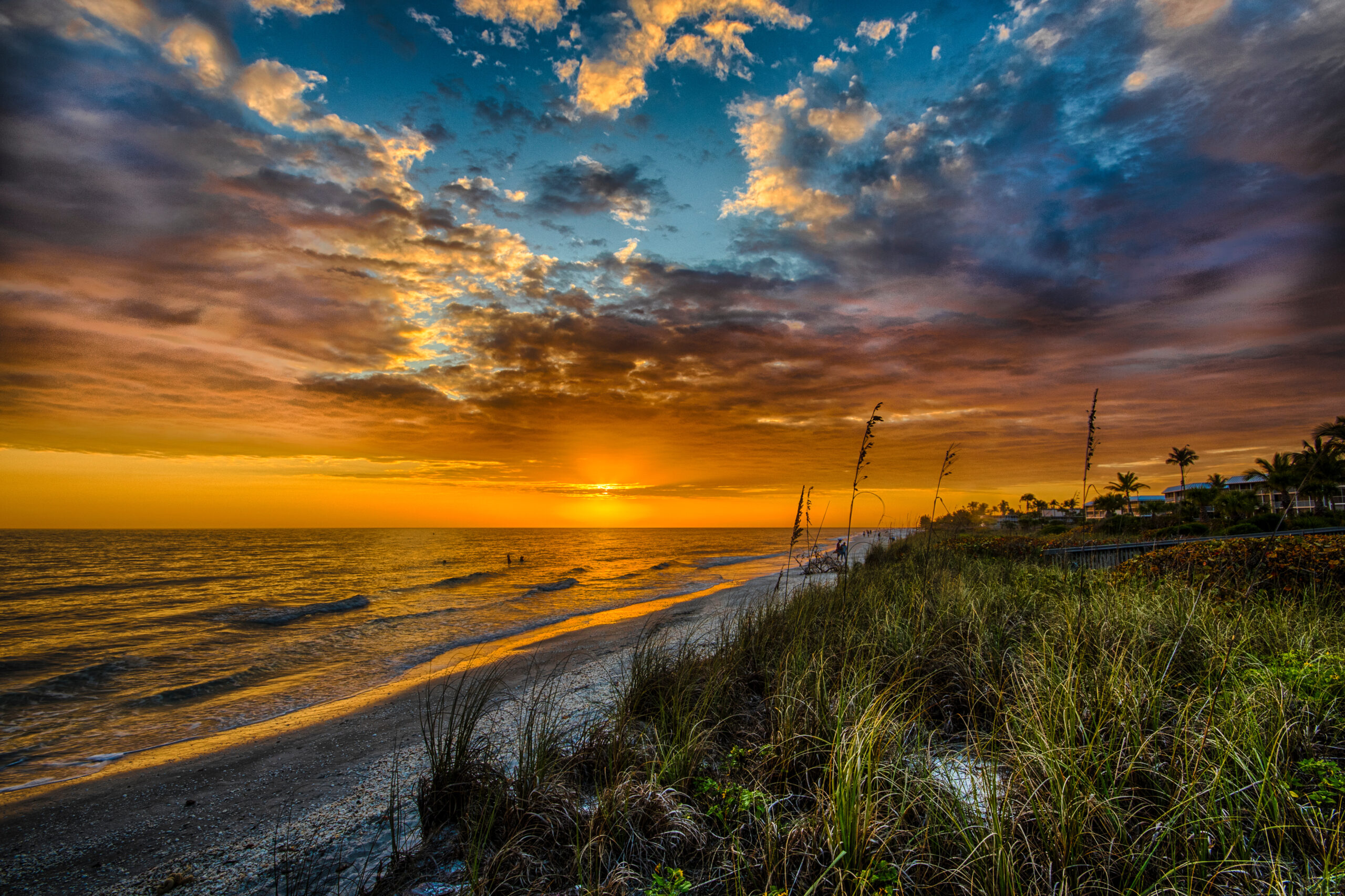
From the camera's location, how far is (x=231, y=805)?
5449 millimetres

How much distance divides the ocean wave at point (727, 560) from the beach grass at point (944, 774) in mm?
32484

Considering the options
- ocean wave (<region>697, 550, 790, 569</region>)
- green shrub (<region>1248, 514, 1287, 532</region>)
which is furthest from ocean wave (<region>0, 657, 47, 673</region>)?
green shrub (<region>1248, 514, 1287, 532</region>)

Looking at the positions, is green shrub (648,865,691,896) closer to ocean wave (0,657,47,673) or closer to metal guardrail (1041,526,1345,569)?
metal guardrail (1041,526,1345,569)

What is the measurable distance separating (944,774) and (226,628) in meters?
20.8

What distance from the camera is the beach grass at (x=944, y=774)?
99.4 inches

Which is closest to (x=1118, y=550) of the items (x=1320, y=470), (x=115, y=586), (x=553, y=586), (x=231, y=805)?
(x=1320, y=470)

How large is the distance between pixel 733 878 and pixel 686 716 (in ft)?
4.28

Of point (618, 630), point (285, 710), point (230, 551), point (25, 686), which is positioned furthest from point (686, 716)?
point (230, 551)

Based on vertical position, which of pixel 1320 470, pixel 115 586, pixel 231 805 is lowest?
pixel 115 586

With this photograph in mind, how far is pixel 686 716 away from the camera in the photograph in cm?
403

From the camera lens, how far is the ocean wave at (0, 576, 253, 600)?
24094 mm

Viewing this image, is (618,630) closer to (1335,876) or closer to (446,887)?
(446,887)

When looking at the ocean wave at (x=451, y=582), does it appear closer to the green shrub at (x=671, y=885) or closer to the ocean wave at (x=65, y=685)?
the ocean wave at (x=65, y=685)

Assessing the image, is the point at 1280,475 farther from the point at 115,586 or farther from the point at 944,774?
the point at 115,586
